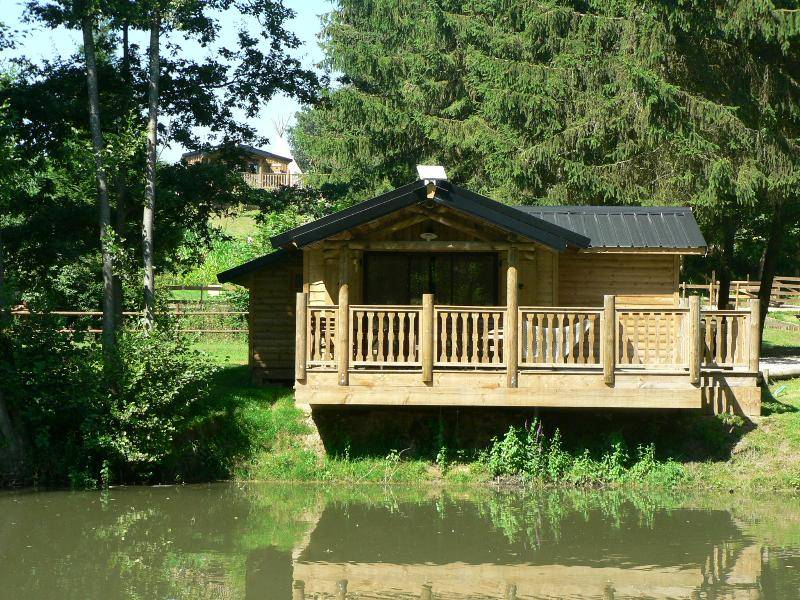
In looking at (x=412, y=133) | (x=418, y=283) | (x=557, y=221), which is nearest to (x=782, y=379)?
(x=557, y=221)

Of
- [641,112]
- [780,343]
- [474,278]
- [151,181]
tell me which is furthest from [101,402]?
[780,343]

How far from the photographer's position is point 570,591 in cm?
1242

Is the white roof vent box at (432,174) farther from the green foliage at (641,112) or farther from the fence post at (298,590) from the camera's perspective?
the fence post at (298,590)

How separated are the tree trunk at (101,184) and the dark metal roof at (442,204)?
12.2 feet

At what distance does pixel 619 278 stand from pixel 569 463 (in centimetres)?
388

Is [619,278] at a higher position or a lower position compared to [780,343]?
higher

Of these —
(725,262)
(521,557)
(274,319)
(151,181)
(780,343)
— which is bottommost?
(521,557)

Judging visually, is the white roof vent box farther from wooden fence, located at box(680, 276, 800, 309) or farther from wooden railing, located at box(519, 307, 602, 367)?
wooden fence, located at box(680, 276, 800, 309)

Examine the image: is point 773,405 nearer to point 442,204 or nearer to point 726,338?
point 726,338

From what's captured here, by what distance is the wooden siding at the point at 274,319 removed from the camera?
21.4 m

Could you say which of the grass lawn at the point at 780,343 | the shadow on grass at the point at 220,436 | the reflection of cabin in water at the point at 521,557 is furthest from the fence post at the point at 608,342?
the grass lawn at the point at 780,343

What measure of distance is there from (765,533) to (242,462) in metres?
7.92

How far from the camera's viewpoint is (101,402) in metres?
17.4

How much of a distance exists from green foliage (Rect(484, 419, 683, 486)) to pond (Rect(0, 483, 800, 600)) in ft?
1.51
